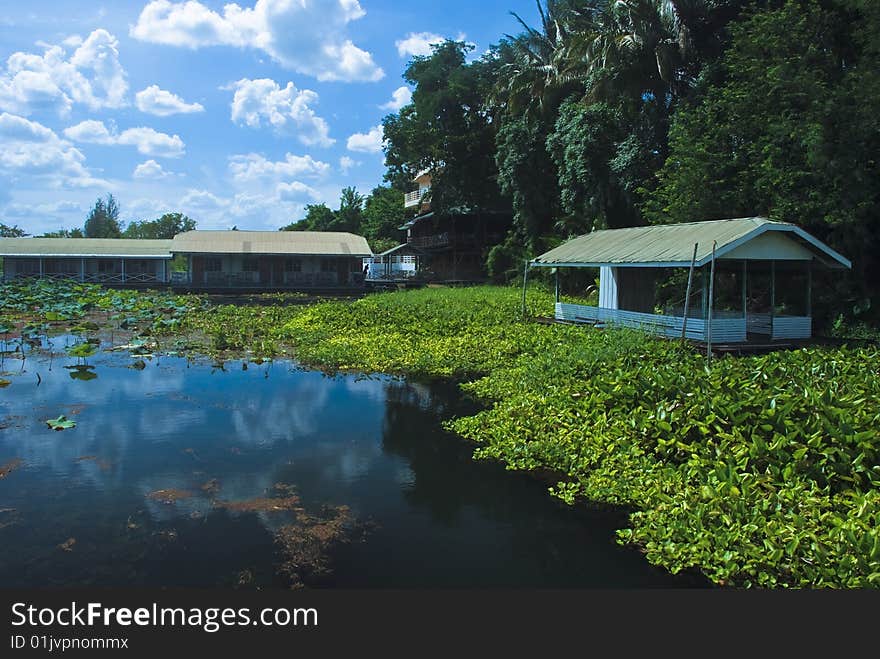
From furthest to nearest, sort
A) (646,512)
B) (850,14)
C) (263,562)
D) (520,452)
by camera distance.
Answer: (850,14)
(520,452)
(646,512)
(263,562)

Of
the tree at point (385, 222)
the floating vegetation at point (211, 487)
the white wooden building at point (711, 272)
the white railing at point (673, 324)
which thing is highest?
the tree at point (385, 222)

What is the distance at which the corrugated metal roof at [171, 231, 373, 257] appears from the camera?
46031 mm

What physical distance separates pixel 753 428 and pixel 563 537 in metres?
3.11

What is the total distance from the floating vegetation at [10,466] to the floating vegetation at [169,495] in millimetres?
2490

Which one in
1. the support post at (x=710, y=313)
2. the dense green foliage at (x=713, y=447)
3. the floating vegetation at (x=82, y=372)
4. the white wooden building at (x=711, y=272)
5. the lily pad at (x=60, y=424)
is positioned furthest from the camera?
the floating vegetation at (x=82, y=372)

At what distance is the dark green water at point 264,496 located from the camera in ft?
23.2

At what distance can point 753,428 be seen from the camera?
29.3 ft

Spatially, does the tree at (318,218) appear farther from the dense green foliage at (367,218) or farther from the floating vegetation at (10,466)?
the floating vegetation at (10,466)

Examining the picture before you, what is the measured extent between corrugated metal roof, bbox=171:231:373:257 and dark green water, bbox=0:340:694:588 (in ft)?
105

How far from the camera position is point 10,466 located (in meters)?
10.1

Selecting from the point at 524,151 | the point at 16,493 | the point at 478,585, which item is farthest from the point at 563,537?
the point at 524,151

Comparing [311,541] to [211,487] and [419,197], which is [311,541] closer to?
[211,487]

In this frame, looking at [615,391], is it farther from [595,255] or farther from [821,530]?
[595,255]

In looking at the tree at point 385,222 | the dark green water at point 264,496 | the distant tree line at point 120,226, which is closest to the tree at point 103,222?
the distant tree line at point 120,226
